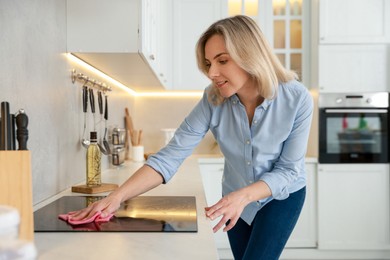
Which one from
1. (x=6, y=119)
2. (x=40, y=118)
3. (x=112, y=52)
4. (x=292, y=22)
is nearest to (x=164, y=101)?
(x=292, y=22)

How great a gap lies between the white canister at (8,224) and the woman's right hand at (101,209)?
0.67 m

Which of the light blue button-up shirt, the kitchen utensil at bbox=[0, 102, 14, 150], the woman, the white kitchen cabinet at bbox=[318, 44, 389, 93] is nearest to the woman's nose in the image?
the woman

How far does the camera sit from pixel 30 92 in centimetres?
140

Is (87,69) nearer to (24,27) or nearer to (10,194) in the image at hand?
(24,27)

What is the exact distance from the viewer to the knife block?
0.79 metres

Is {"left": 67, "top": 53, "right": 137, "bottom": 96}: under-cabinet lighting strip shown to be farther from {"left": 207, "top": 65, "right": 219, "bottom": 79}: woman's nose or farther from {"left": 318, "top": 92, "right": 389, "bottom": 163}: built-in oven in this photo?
{"left": 318, "top": 92, "right": 389, "bottom": 163}: built-in oven

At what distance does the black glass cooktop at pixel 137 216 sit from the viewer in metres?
1.11

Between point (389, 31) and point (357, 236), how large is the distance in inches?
62.0

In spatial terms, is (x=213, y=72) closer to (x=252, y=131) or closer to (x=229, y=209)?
(x=252, y=131)

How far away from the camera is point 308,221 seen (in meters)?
3.50

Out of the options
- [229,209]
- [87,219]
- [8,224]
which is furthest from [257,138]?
[8,224]

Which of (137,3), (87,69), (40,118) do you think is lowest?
(40,118)

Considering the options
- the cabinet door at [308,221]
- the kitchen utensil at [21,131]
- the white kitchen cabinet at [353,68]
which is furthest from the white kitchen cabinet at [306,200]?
the kitchen utensil at [21,131]

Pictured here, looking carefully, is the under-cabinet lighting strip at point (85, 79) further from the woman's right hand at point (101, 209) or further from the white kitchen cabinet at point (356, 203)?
the white kitchen cabinet at point (356, 203)
